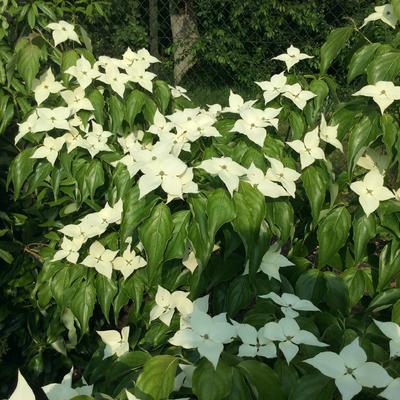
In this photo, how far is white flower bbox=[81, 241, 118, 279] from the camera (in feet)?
5.33

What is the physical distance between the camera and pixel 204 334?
3.77 ft

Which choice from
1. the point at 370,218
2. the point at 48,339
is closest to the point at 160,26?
the point at 48,339

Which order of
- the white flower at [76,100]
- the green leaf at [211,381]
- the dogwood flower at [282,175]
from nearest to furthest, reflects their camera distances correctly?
1. the green leaf at [211,381]
2. the dogwood flower at [282,175]
3. the white flower at [76,100]

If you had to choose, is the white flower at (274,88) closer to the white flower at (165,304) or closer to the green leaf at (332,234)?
the green leaf at (332,234)

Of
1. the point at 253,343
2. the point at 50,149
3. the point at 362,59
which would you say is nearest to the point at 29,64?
the point at 50,149

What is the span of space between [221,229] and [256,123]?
0.31m

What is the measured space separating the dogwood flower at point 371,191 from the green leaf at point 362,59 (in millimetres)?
288

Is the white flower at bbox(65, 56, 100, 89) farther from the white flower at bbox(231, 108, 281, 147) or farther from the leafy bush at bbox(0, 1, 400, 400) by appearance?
the white flower at bbox(231, 108, 281, 147)

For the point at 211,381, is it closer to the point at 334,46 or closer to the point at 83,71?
the point at 334,46

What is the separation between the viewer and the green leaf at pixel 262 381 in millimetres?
1010

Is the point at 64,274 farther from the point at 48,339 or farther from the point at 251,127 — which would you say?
the point at 251,127

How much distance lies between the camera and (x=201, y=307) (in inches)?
52.7

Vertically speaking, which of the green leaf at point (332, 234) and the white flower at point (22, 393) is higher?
the white flower at point (22, 393)

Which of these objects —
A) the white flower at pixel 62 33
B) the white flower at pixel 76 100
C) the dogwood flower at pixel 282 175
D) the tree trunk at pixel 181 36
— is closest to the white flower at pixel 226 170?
the dogwood flower at pixel 282 175
